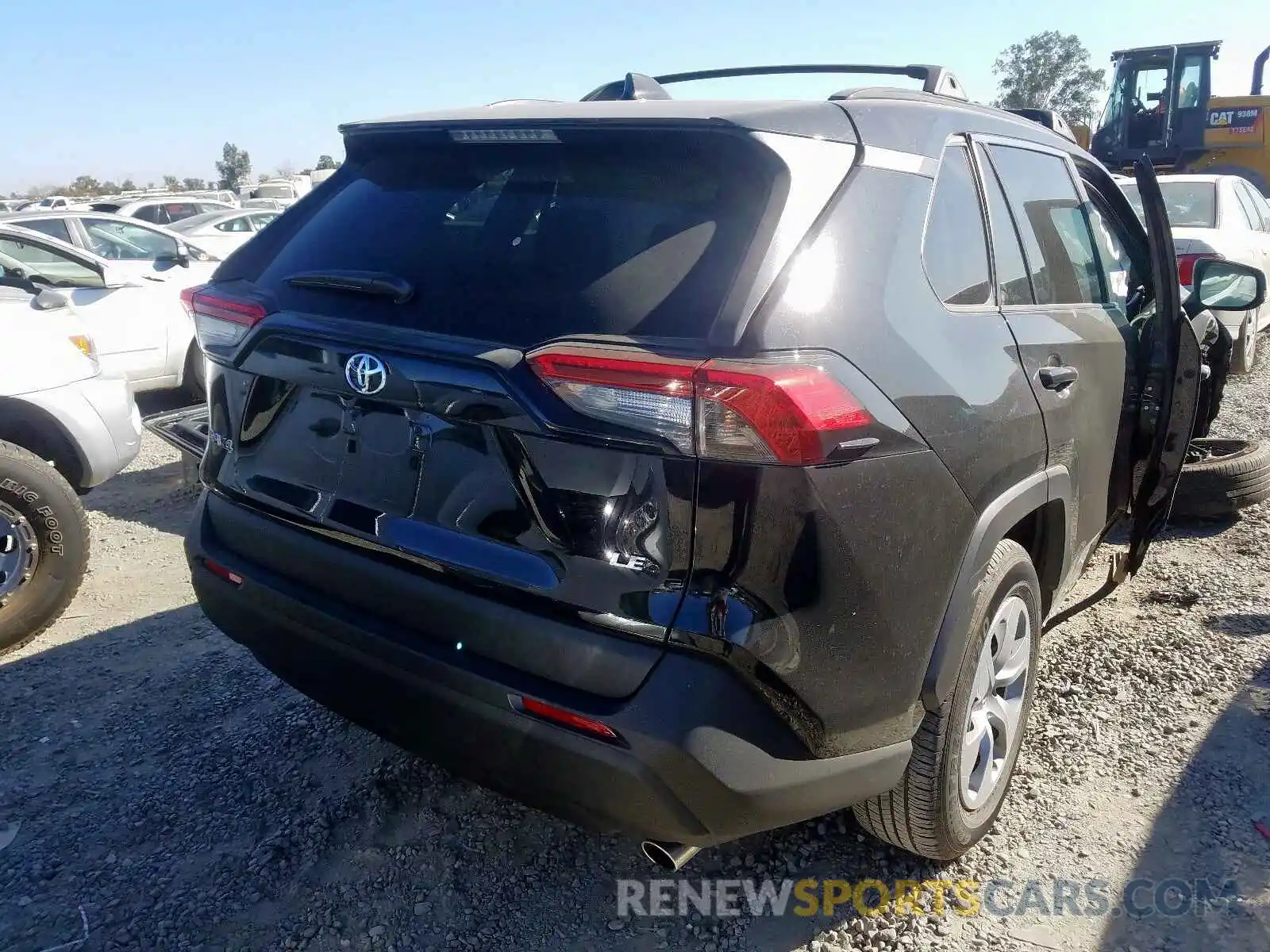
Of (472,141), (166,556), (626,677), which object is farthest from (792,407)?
(166,556)

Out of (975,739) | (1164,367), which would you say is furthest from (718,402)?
(1164,367)

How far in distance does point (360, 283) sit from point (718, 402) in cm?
90

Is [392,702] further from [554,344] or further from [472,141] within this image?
[472,141]

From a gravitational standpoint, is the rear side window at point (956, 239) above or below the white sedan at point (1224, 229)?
above

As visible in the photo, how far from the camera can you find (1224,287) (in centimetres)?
362

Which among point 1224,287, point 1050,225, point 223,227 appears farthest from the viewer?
point 223,227

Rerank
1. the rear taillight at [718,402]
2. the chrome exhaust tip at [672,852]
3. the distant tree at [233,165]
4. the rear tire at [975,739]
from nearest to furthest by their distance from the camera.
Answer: the rear taillight at [718,402] → the chrome exhaust tip at [672,852] → the rear tire at [975,739] → the distant tree at [233,165]

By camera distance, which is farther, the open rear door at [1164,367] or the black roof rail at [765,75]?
the open rear door at [1164,367]

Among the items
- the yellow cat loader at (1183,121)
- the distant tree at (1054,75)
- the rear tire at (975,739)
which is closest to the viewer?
the rear tire at (975,739)

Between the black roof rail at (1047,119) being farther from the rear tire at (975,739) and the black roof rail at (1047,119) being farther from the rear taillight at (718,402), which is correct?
the rear taillight at (718,402)

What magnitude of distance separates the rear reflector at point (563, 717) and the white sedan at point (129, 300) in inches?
202

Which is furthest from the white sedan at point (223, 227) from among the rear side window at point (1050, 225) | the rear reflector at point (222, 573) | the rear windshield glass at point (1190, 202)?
the rear side window at point (1050, 225)

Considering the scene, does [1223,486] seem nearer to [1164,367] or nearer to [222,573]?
[1164,367]

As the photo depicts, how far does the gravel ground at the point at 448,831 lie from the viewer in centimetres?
226
